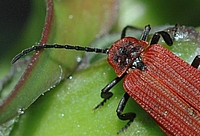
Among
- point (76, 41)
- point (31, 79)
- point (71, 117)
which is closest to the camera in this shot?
point (31, 79)

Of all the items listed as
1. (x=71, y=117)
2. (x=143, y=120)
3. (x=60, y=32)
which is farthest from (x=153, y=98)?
(x=60, y=32)

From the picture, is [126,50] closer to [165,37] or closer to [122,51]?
[122,51]

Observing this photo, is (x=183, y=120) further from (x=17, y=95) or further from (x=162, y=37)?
(x=17, y=95)

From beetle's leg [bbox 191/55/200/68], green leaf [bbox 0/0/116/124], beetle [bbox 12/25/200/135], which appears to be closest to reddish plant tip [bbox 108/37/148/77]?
beetle [bbox 12/25/200/135]

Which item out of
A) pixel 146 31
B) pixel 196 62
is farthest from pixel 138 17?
pixel 196 62

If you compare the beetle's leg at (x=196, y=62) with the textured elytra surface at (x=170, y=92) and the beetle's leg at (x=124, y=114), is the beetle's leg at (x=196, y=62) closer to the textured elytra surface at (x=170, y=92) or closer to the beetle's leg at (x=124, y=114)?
the textured elytra surface at (x=170, y=92)

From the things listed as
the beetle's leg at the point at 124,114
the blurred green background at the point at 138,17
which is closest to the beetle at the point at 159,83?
the beetle's leg at the point at 124,114

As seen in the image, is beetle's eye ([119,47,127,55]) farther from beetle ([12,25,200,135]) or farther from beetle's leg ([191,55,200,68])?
beetle's leg ([191,55,200,68])
